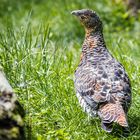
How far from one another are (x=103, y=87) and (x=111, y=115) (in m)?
0.32

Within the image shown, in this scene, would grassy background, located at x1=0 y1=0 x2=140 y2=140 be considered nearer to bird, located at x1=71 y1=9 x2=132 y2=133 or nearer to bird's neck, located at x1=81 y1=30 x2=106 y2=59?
bird, located at x1=71 y1=9 x2=132 y2=133

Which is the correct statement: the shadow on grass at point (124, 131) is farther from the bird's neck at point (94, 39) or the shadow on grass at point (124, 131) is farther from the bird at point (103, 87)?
the bird's neck at point (94, 39)

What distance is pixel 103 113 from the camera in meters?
5.36

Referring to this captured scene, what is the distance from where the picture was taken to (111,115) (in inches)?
208

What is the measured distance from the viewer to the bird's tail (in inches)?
206

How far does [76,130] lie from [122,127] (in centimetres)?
40

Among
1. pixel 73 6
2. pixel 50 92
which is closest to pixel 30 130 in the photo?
pixel 50 92

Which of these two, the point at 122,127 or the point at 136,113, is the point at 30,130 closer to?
the point at 122,127

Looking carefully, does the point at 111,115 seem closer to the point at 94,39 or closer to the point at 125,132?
the point at 125,132

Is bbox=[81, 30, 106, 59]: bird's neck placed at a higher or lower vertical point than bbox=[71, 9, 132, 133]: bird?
higher

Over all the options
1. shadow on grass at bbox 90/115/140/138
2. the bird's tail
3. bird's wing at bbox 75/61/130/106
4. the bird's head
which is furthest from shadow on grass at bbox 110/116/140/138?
the bird's head

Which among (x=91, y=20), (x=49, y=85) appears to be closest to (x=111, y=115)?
(x=49, y=85)

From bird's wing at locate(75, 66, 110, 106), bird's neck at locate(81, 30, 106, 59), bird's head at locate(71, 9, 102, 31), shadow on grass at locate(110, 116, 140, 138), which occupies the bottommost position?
shadow on grass at locate(110, 116, 140, 138)

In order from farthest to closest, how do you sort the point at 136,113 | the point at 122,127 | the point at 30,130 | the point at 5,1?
1. the point at 5,1
2. the point at 136,113
3. the point at 122,127
4. the point at 30,130
